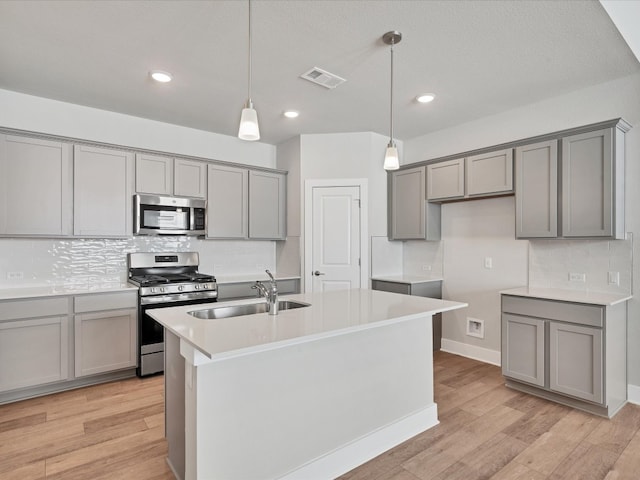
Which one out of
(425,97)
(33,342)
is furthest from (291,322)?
(425,97)

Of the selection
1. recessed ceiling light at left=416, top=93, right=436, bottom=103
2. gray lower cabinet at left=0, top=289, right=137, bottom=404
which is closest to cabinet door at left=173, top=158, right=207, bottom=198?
gray lower cabinet at left=0, top=289, right=137, bottom=404

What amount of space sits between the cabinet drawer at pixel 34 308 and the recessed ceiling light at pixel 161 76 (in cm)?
204

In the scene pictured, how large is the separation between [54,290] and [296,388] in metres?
2.60

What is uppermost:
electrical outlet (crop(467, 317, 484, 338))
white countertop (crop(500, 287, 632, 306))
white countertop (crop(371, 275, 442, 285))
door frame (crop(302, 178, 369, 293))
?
door frame (crop(302, 178, 369, 293))

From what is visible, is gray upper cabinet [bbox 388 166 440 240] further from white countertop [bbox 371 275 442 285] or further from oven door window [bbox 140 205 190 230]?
oven door window [bbox 140 205 190 230]

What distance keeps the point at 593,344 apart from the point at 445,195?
1986mm

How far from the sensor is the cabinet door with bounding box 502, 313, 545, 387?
120 inches

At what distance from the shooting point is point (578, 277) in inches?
129

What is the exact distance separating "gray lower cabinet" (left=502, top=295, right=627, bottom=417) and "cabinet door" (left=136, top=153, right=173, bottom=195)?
3607 mm

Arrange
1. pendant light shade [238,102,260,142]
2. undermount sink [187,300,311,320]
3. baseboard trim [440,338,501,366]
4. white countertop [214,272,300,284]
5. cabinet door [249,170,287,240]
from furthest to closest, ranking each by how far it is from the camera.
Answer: cabinet door [249,170,287,240] → white countertop [214,272,300,284] → baseboard trim [440,338,501,366] → undermount sink [187,300,311,320] → pendant light shade [238,102,260,142]

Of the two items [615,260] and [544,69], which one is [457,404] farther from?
[544,69]

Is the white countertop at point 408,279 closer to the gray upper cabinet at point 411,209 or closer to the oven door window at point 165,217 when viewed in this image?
the gray upper cabinet at point 411,209

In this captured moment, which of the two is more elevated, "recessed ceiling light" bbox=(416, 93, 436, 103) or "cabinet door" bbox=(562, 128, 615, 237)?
"recessed ceiling light" bbox=(416, 93, 436, 103)

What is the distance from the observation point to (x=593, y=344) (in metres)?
2.75
